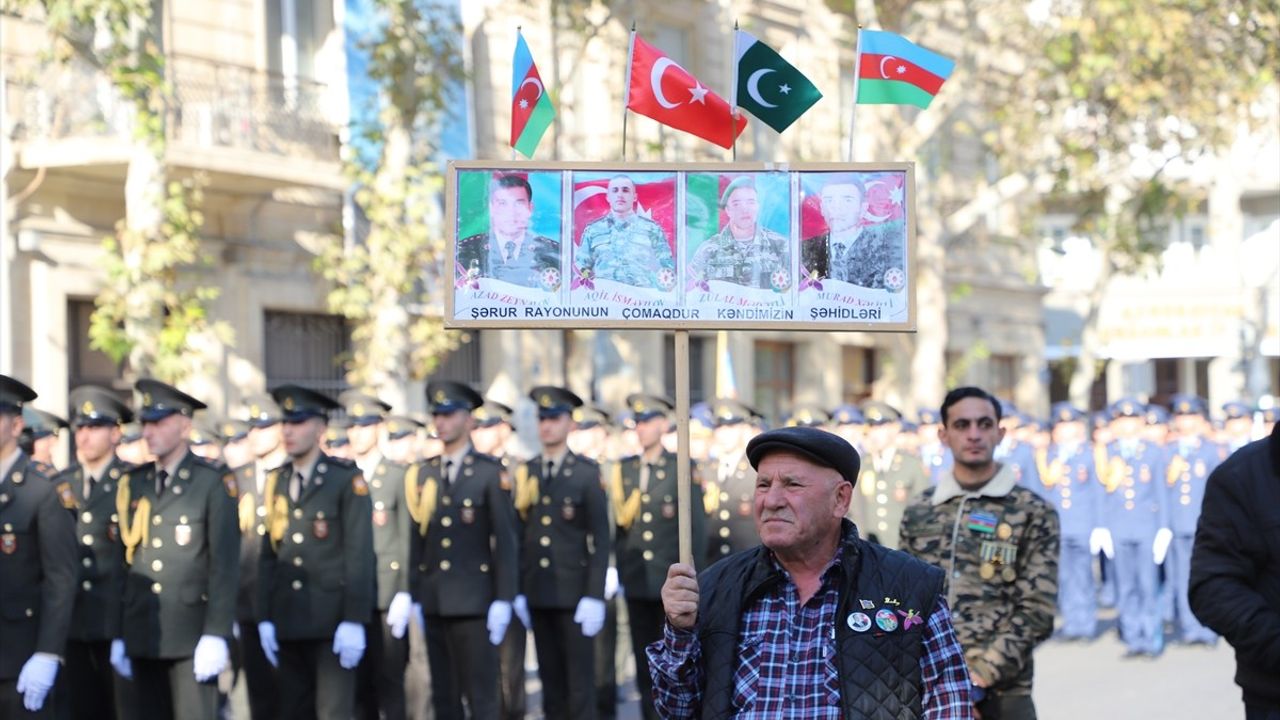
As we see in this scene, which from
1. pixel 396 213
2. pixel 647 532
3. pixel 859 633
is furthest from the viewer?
pixel 396 213

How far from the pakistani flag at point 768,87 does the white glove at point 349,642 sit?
14.1 ft

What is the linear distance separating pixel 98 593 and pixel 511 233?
4879mm

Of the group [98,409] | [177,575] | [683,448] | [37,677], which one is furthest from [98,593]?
[683,448]

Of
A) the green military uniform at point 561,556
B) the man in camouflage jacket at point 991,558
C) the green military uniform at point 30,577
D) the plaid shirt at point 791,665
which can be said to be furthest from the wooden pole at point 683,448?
the green military uniform at point 561,556

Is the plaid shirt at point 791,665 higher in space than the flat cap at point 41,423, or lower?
lower

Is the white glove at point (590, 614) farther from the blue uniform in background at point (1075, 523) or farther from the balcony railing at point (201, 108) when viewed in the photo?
the balcony railing at point (201, 108)

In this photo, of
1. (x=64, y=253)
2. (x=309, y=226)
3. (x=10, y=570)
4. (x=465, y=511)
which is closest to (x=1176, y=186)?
(x=309, y=226)

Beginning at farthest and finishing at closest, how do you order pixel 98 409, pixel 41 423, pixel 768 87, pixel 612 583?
pixel 612 583
pixel 41 423
pixel 98 409
pixel 768 87

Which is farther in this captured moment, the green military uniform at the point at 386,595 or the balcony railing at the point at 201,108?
the balcony railing at the point at 201,108

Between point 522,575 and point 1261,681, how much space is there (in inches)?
231

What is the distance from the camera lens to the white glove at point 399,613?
9.47m

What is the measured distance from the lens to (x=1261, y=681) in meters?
4.76

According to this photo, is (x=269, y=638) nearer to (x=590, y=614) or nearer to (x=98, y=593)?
(x=98, y=593)

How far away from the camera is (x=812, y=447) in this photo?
12.6 ft
